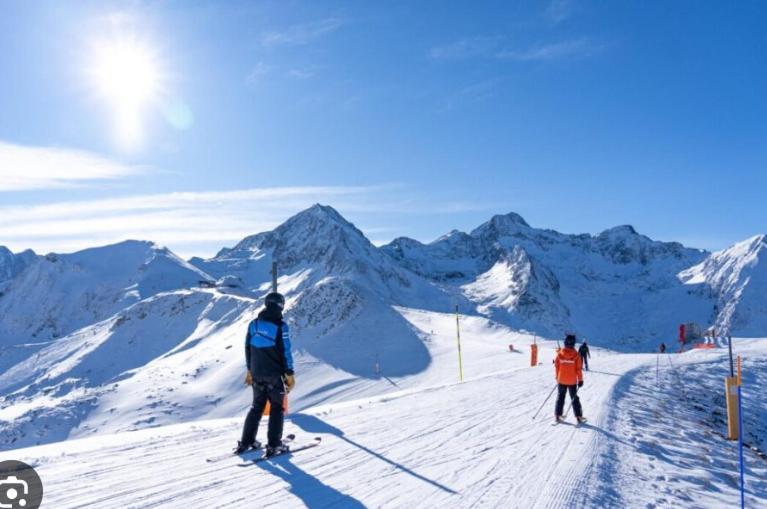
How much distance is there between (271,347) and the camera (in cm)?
Answer: 862

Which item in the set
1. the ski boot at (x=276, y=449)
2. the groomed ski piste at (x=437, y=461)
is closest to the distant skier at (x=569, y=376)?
the groomed ski piste at (x=437, y=461)

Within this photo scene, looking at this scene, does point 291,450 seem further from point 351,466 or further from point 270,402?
point 351,466

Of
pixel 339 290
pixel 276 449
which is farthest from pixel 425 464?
pixel 339 290

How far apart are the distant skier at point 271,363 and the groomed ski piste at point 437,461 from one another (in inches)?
28.5

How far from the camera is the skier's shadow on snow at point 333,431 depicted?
782cm

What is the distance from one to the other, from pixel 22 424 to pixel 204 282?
8541 centimetres

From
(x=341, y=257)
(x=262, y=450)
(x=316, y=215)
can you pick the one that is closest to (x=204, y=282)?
(x=341, y=257)

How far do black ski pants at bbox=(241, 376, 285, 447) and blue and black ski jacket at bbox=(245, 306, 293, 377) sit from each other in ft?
0.44

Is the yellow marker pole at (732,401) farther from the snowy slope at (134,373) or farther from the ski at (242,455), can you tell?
the snowy slope at (134,373)

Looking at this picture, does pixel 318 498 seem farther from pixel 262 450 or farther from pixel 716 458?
pixel 716 458

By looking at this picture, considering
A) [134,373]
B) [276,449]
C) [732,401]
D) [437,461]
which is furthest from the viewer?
[134,373]

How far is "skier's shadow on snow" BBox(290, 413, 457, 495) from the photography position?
7.82 m

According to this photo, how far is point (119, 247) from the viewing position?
163375mm

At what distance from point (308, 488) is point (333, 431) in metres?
4.18
